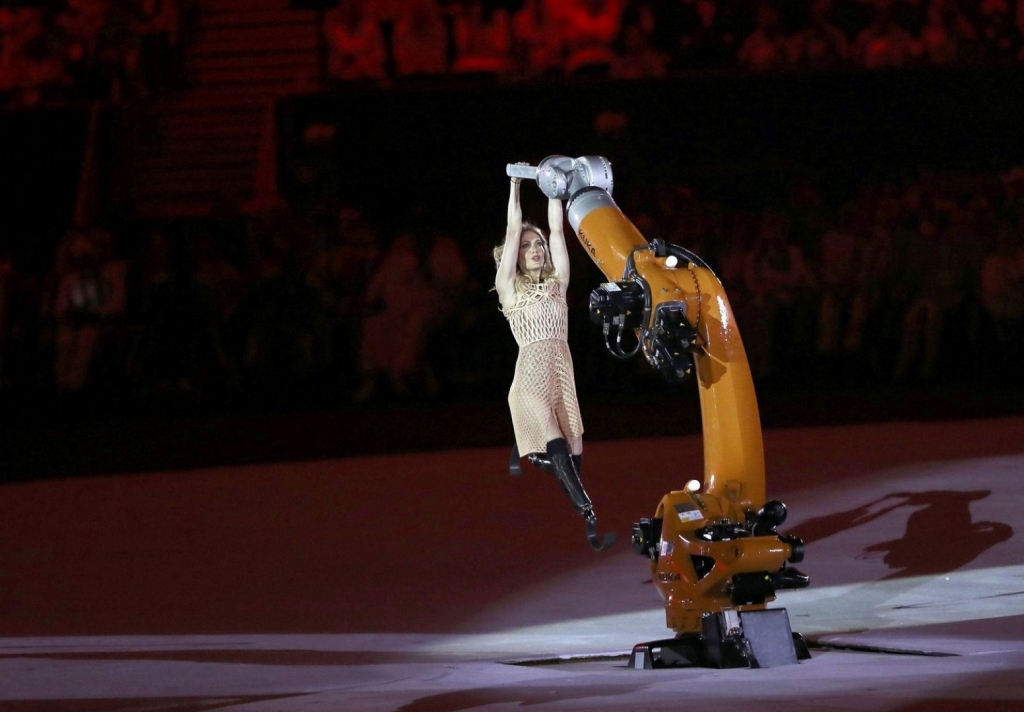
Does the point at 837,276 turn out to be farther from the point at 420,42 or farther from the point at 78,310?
the point at 78,310

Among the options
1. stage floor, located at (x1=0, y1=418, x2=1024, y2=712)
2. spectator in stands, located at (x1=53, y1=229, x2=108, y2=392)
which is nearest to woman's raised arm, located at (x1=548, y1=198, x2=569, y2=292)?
stage floor, located at (x1=0, y1=418, x2=1024, y2=712)

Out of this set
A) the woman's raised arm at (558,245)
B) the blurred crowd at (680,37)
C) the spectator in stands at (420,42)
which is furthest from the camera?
the spectator in stands at (420,42)

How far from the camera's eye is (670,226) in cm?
1747

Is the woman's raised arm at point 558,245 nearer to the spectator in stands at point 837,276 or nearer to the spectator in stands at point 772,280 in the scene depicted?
the spectator in stands at point 772,280

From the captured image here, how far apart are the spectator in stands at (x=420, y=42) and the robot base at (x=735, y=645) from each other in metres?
13.8

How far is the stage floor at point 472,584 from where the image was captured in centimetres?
591

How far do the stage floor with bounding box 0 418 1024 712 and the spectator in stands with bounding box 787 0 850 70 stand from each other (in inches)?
249

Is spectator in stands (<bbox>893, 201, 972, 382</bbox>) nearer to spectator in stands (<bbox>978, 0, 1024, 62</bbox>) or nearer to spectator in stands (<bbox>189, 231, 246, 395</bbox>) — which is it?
spectator in stands (<bbox>978, 0, 1024, 62</bbox>)

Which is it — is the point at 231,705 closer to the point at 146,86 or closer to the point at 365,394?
the point at 365,394

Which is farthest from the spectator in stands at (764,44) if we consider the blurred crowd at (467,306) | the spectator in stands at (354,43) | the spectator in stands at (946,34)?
the spectator in stands at (354,43)

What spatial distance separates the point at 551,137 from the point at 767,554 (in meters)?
12.5

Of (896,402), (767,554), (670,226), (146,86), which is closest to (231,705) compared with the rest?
(767,554)

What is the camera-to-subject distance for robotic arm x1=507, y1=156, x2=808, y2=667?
6.32 metres

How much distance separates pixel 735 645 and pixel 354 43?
1512 cm
